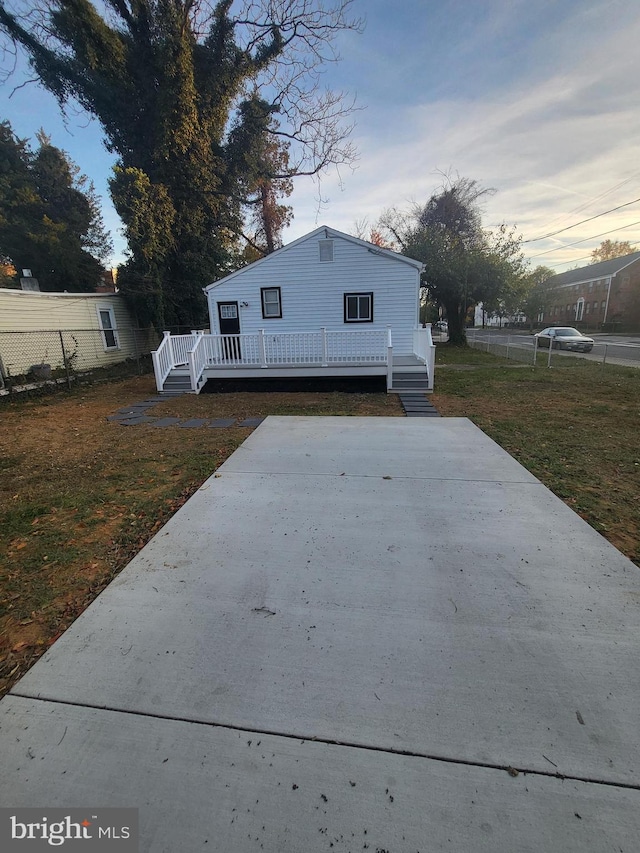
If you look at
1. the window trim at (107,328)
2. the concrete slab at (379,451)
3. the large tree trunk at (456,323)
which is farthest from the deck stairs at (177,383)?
the large tree trunk at (456,323)

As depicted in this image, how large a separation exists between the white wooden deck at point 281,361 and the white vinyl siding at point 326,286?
1065mm

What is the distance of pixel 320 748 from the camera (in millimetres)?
1484

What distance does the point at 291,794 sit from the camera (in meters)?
1.34

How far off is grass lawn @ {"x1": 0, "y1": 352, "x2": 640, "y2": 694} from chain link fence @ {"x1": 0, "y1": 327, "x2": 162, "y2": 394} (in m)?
1.46

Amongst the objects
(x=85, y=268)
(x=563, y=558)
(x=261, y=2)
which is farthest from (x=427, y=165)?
(x=563, y=558)

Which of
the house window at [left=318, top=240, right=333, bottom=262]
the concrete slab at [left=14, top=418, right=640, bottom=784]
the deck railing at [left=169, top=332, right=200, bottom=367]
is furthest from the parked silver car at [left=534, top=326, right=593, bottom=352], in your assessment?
the concrete slab at [left=14, top=418, right=640, bottom=784]

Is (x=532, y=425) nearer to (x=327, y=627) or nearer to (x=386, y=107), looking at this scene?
(x=327, y=627)

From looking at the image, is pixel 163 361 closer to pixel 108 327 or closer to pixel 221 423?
pixel 221 423

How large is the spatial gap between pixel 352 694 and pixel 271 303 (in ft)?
38.0

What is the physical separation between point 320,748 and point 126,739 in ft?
2.65

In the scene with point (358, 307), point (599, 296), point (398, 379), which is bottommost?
point (398, 379)

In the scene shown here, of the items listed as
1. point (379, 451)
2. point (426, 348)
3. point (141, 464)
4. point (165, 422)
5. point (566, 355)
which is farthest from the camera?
point (566, 355)

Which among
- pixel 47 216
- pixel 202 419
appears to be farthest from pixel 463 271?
pixel 47 216

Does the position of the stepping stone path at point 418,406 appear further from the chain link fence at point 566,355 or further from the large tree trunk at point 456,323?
the large tree trunk at point 456,323
